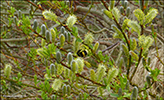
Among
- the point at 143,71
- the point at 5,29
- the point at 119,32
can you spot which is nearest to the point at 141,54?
the point at 119,32

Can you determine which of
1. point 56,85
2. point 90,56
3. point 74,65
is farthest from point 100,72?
point 90,56

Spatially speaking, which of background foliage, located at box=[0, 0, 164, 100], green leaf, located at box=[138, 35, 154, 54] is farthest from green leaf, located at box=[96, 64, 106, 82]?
green leaf, located at box=[138, 35, 154, 54]

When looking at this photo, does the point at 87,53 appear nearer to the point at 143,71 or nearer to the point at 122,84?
the point at 122,84

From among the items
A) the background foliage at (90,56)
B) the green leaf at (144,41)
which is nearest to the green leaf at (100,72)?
the background foliage at (90,56)

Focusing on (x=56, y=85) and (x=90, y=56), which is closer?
(x=56, y=85)

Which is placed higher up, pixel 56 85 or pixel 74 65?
pixel 74 65

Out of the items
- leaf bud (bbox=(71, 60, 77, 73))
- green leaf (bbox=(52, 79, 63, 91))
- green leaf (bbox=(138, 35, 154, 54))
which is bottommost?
green leaf (bbox=(52, 79, 63, 91))

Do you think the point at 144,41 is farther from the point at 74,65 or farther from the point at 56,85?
the point at 56,85

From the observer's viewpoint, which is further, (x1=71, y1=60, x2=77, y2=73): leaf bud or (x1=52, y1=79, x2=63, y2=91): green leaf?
(x1=52, y1=79, x2=63, y2=91): green leaf

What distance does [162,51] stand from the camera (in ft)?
4.21

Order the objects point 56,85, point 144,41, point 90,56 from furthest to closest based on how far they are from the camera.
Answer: point 90,56
point 56,85
point 144,41

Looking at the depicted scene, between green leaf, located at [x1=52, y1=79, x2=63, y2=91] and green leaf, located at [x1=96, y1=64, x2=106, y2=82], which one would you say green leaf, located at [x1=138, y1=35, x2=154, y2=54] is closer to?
green leaf, located at [x1=96, y1=64, x2=106, y2=82]

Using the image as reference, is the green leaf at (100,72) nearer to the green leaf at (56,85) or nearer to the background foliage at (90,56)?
the background foliage at (90,56)

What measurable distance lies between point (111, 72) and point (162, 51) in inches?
31.3
